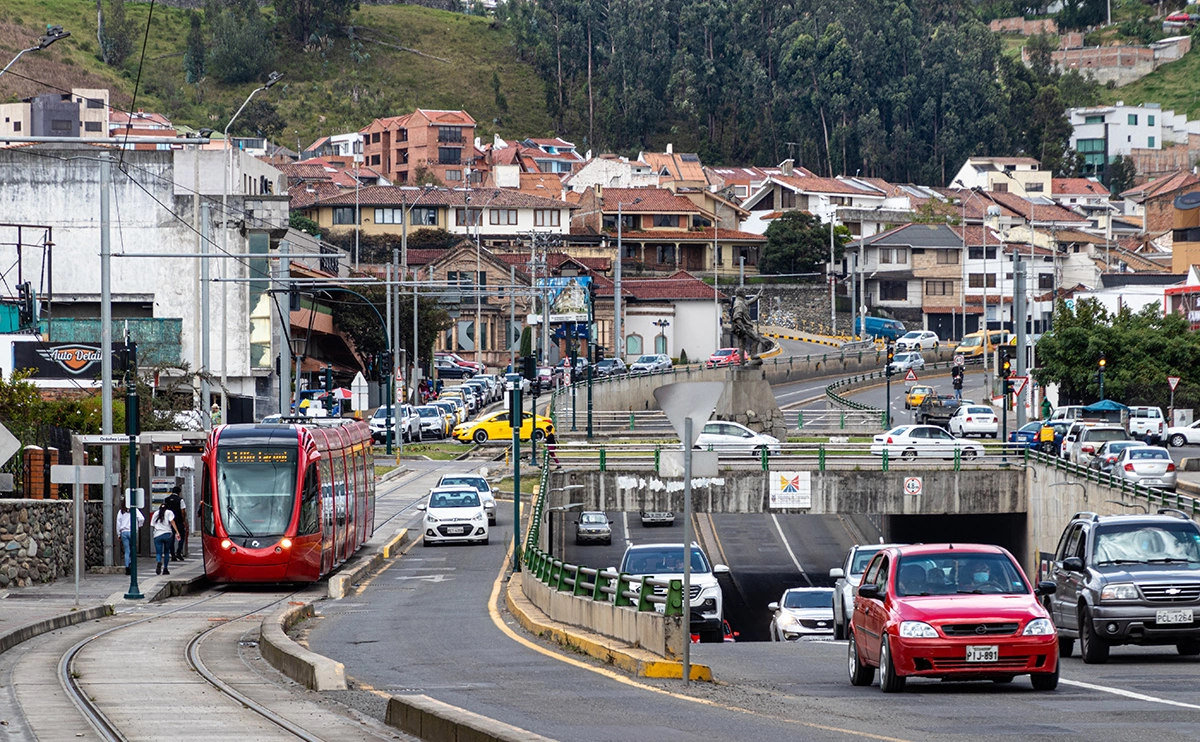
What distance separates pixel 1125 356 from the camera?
243 ft

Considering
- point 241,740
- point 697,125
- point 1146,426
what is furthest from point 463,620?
point 697,125

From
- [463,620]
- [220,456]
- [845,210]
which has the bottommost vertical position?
[463,620]

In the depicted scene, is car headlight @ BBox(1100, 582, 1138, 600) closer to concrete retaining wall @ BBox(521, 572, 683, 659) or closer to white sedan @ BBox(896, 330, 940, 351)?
concrete retaining wall @ BBox(521, 572, 683, 659)

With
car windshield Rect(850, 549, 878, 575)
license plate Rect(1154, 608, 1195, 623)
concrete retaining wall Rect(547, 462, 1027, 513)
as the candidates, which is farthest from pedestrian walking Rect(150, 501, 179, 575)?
license plate Rect(1154, 608, 1195, 623)

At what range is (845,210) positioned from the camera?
138 meters

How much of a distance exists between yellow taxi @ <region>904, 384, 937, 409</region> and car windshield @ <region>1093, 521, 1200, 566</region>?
60.9 m

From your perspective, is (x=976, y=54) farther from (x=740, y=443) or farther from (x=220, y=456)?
(x=220, y=456)

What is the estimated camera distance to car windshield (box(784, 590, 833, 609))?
31556 millimetres

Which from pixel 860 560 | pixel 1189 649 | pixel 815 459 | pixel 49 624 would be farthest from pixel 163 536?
pixel 815 459

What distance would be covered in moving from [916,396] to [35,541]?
2267 inches

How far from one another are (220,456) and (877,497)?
2366 cm

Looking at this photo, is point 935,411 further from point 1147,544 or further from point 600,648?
point 600,648

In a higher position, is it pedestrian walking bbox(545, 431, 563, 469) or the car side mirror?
the car side mirror

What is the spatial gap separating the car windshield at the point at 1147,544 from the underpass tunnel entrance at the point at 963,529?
2987cm
